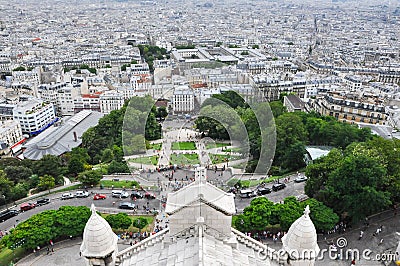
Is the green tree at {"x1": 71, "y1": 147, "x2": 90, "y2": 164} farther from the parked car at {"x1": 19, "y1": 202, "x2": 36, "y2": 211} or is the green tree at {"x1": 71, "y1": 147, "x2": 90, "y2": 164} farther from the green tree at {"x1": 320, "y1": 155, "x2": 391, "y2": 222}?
the green tree at {"x1": 320, "y1": 155, "x2": 391, "y2": 222}

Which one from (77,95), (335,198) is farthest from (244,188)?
(77,95)

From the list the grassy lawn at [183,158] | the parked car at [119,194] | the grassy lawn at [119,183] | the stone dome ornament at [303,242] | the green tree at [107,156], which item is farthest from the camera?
the green tree at [107,156]

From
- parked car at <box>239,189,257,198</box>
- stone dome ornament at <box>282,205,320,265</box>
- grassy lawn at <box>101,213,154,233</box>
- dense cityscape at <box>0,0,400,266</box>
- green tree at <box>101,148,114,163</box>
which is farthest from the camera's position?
green tree at <box>101,148,114,163</box>

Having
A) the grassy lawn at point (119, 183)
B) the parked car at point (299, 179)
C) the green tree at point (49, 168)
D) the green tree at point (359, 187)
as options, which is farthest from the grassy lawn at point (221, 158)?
the green tree at point (49, 168)

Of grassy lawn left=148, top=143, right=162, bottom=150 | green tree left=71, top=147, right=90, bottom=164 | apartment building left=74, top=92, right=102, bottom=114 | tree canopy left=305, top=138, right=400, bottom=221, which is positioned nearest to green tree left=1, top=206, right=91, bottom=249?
grassy lawn left=148, top=143, right=162, bottom=150

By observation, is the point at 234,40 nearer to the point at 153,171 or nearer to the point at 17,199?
the point at 17,199

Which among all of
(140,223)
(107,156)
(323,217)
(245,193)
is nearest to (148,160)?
(140,223)

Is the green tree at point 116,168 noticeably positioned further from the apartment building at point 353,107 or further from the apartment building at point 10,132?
the apartment building at point 353,107
